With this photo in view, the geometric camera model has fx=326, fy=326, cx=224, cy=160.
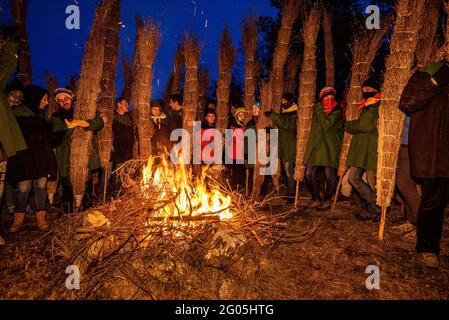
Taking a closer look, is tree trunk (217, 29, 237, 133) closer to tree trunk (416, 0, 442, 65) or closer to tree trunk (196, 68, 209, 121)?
tree trunk (196, 68, 209, 121)

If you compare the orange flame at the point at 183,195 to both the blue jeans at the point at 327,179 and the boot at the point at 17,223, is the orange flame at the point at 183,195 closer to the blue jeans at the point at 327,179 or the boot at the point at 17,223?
→ the boot at the point at 17,223

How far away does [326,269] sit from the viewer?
112 inches

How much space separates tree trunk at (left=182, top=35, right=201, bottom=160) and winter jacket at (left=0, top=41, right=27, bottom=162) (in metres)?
2.99

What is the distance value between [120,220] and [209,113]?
3.68 meters

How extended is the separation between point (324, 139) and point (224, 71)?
126 inches

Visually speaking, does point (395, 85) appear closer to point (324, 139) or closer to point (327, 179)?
point (324, 139)

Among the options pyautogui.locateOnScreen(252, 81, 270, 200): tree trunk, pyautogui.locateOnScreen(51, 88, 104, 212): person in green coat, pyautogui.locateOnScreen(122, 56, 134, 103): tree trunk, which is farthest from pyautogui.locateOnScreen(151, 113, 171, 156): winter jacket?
pyautogui.locateOnScreen(122, 56, 134, 103): tree trunk

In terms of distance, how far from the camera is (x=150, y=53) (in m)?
5.89

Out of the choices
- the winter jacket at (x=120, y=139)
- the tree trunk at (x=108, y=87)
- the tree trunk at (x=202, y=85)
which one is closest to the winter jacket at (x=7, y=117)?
the tree trunk at (x=108, y=87)

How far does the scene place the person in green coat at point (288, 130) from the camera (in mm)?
5547

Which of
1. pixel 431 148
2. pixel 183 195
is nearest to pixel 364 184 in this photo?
pixel 431 148
